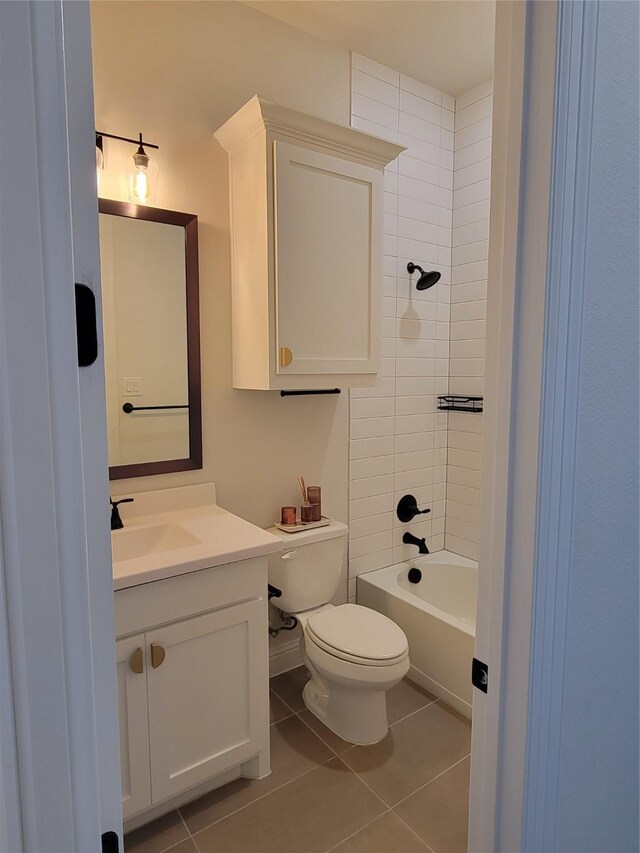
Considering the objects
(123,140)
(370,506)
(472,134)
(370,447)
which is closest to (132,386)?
(123,140)

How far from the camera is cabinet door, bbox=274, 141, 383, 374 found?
1.97 meters

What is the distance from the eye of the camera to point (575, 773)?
3.16 ft

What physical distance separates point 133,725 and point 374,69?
2.78 metres

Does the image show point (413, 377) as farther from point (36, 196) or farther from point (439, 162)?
point (36, 196)

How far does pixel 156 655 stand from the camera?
155 centimetres

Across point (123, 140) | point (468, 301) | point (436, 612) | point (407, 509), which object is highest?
point (123, 140)

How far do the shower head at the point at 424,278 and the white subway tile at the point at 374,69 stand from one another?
84cm

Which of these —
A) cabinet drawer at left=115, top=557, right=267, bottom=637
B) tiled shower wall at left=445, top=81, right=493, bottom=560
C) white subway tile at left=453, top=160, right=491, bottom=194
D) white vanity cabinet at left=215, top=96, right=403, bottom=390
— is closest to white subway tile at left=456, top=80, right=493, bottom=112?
tiled shower wall at left=445, top=81, right=493, bottom=560

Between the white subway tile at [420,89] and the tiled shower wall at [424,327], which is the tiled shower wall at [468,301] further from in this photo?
the white subway tile at [420,89]

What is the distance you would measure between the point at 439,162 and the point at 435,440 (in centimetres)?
144

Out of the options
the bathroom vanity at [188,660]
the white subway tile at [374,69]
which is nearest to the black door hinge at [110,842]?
the bathroom vanity at [188,660]

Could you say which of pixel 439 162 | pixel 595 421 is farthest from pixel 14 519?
pixel 439 162

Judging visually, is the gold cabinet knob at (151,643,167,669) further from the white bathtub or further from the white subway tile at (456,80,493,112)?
the white subway tile at (456,80,493,112)

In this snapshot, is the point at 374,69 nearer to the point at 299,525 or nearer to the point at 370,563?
the point at 299,525
